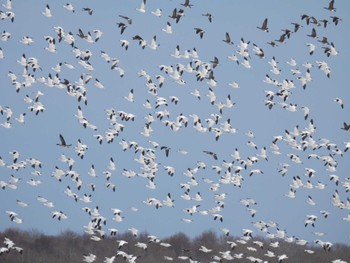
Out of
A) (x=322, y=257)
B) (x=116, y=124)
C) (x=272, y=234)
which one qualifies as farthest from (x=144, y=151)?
(x=322, y=257)

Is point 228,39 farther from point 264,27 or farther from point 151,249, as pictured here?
point 151,249

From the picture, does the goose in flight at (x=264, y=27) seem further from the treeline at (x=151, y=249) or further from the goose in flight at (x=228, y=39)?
the treeline at (x=151, y=249)

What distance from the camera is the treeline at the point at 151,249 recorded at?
62344 mm

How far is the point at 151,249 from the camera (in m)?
65.2

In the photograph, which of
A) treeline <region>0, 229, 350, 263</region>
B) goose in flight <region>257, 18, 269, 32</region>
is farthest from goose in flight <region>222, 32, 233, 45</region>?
treeline <region>0, 229, 350, 263</region>

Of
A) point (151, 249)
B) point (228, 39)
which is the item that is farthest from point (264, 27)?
point (151, 249)

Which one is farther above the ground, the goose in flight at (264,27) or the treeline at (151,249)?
the goose in flight at (264,27)

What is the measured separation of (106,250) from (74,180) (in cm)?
883

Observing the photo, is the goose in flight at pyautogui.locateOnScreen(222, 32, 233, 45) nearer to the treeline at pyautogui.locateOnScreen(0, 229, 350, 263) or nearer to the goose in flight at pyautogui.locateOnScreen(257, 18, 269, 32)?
the goose in flight at pyautogui.locateOnScreen(257, 18, 269, 32)

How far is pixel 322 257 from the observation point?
2618 inches

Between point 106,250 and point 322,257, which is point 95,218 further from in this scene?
point 322,257

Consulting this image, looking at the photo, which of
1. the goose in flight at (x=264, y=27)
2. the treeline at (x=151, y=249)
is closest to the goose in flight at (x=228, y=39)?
the goose in flight at (x=264, y=27)

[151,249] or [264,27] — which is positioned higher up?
[264,27]

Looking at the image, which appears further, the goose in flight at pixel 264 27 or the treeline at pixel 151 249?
the treeline at pixel 151 249
